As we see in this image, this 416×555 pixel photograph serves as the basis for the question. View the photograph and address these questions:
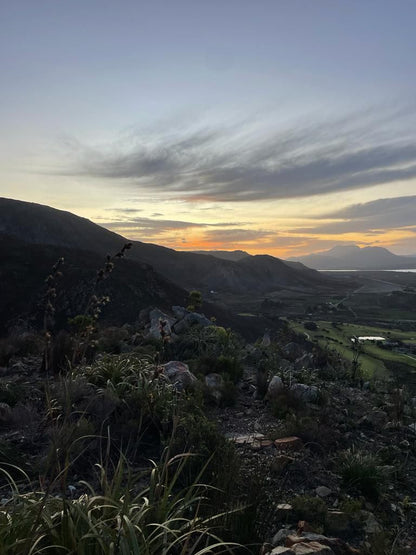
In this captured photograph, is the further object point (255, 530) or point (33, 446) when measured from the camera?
point (33, 446)

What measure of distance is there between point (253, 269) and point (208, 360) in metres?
151

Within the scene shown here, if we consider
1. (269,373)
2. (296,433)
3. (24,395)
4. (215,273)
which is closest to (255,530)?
(296,433)

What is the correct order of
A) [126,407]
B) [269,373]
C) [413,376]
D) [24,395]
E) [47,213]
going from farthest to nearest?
[47,213] < [413,376] < [269,373] < [24,395] < [126,407]

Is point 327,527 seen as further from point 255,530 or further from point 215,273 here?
point 215,273

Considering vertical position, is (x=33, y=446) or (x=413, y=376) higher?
(x=33, y=446)

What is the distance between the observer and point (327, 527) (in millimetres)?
4004

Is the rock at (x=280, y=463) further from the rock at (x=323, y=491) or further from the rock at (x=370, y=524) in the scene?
the rock at (x=370, y=524)

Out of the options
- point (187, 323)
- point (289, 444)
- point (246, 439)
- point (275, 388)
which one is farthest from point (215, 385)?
point (187, 323)

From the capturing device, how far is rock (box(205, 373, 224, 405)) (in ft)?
25.2

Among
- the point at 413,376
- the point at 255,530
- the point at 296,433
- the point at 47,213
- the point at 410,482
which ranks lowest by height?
the point at 413,376

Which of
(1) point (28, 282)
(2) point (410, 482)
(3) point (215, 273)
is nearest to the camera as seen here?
(2) point (410, 482)

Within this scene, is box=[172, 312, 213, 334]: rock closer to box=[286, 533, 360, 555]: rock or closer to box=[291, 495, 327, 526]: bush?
box=[291, 495, 327, 526]: bush

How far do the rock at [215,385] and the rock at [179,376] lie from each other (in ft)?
1.20

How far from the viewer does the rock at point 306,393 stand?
7773 mm
